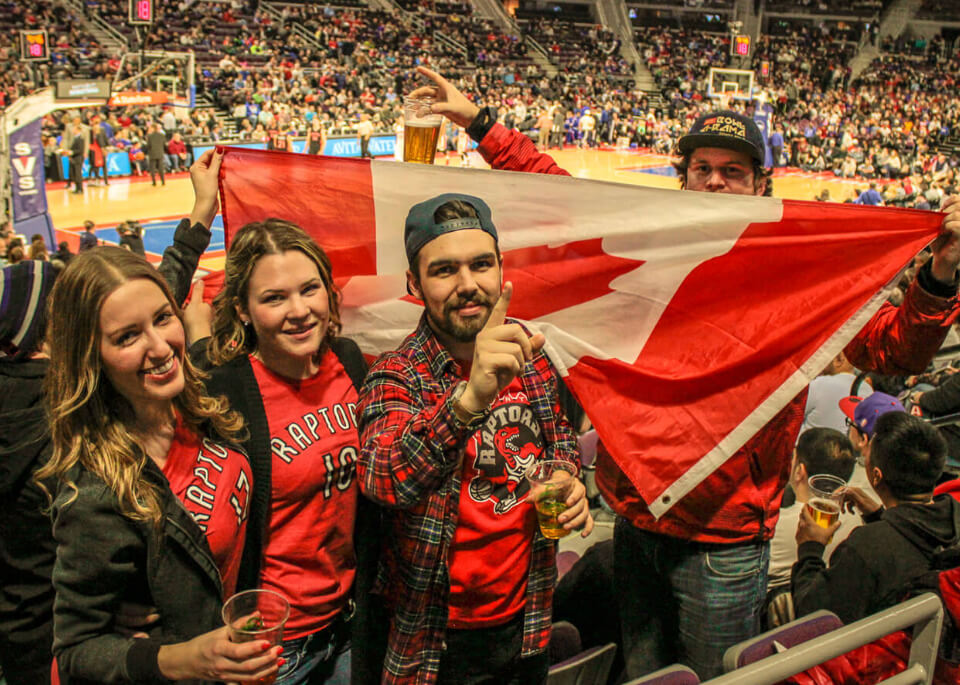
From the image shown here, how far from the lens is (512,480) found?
2021mm

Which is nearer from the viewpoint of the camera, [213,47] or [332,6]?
[213,47]

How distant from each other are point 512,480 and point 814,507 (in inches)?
54.8

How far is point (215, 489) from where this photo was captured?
73.3 inches

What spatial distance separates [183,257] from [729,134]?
70.2 inches

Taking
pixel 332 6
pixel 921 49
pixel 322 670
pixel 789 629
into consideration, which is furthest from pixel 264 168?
pixel 921 49

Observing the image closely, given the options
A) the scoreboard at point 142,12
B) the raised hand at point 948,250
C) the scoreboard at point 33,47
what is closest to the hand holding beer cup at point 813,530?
the raised hand at point 948,250

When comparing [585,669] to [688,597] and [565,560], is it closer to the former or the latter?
[688,597]

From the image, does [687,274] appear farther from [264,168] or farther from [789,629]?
[264,168]

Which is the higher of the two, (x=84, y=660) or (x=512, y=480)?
(x=512, y=480)

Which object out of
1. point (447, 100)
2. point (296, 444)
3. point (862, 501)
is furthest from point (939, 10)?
point (296, 444)

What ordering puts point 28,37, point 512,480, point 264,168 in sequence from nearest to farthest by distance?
point 512,480 < point 264,168 < point 28,37

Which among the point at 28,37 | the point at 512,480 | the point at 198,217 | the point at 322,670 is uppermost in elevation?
the point at 28,37

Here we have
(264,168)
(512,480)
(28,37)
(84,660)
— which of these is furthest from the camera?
(28,37)

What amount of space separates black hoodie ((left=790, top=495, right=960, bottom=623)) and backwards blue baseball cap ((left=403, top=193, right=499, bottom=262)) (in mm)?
1588
